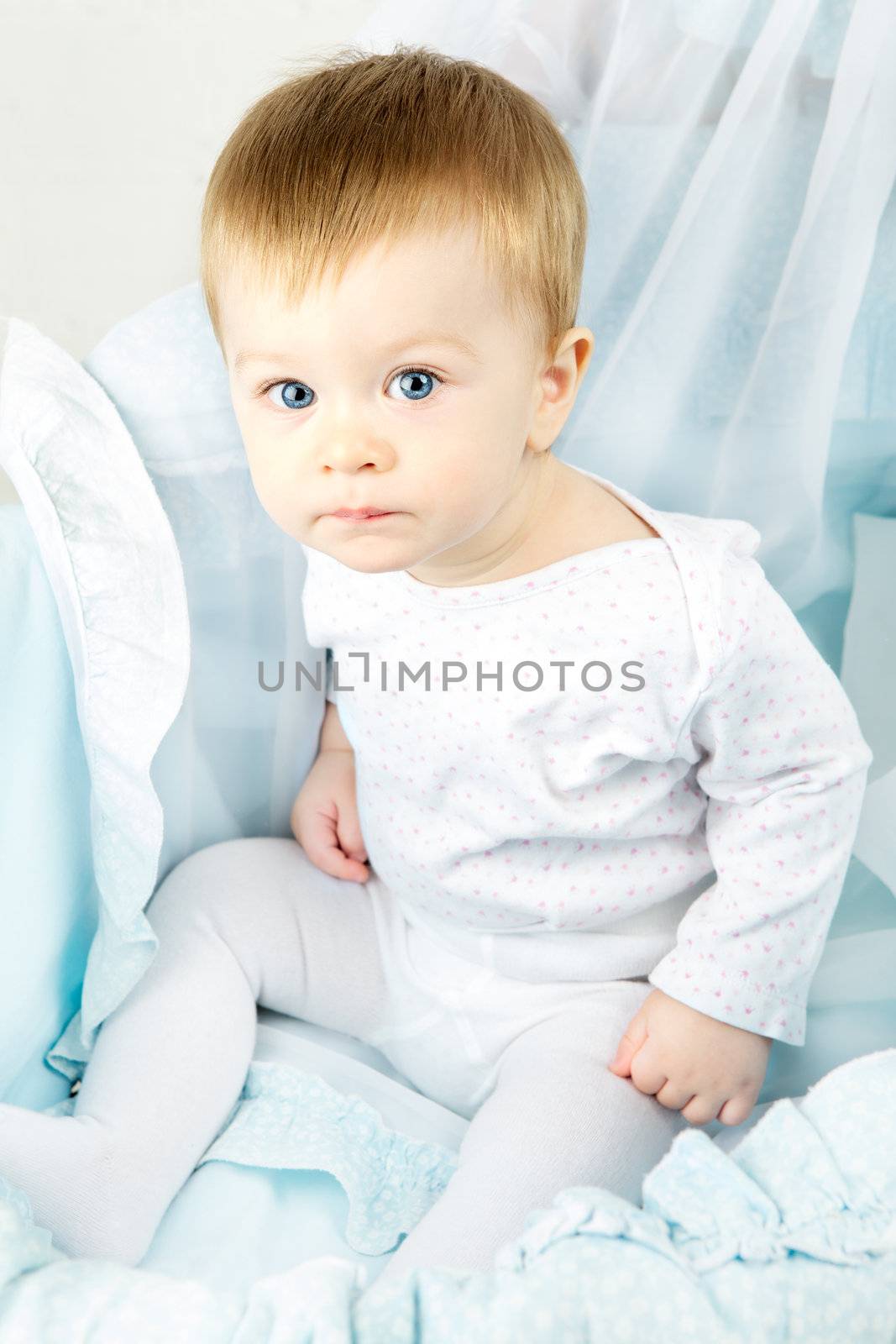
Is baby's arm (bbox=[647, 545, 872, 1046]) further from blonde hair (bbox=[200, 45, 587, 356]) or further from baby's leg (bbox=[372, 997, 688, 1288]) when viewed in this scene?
blonde hair (bbox=[200, 45, 587, 356])

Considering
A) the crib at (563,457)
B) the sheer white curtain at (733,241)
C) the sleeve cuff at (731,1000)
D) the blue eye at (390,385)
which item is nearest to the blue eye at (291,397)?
the blue eye at (390,385)

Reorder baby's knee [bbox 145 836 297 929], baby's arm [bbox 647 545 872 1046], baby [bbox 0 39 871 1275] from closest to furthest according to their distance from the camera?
baby [bbox 0 39 871 1275] → baby's arm [bbox 647 545 872 1046] → baby's knee [bbox 145 836 297 929]

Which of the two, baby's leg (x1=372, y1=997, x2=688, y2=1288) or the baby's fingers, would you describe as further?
the baby's fingers

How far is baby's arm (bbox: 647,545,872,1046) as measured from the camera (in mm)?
762

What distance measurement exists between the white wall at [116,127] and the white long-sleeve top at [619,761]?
1.20 feet

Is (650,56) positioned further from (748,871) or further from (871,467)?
(748,871)

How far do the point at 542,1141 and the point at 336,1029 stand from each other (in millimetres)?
234

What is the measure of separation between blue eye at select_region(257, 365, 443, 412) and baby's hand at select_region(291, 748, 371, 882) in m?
0.39

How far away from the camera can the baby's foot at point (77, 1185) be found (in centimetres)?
73

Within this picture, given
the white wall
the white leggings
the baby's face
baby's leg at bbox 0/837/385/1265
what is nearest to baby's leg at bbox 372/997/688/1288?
the white leggings

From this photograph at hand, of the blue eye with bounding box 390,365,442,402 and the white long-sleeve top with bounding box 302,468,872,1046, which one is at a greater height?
the blue eye with bounding box 390,365,442,402

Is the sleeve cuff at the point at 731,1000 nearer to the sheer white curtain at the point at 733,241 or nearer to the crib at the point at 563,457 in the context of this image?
the crib at the point at 563,457

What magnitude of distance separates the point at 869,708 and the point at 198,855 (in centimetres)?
51

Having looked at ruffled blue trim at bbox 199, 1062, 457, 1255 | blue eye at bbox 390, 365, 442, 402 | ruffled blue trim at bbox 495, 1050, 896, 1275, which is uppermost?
blue eye at bbox 390, 365, 442, 402
